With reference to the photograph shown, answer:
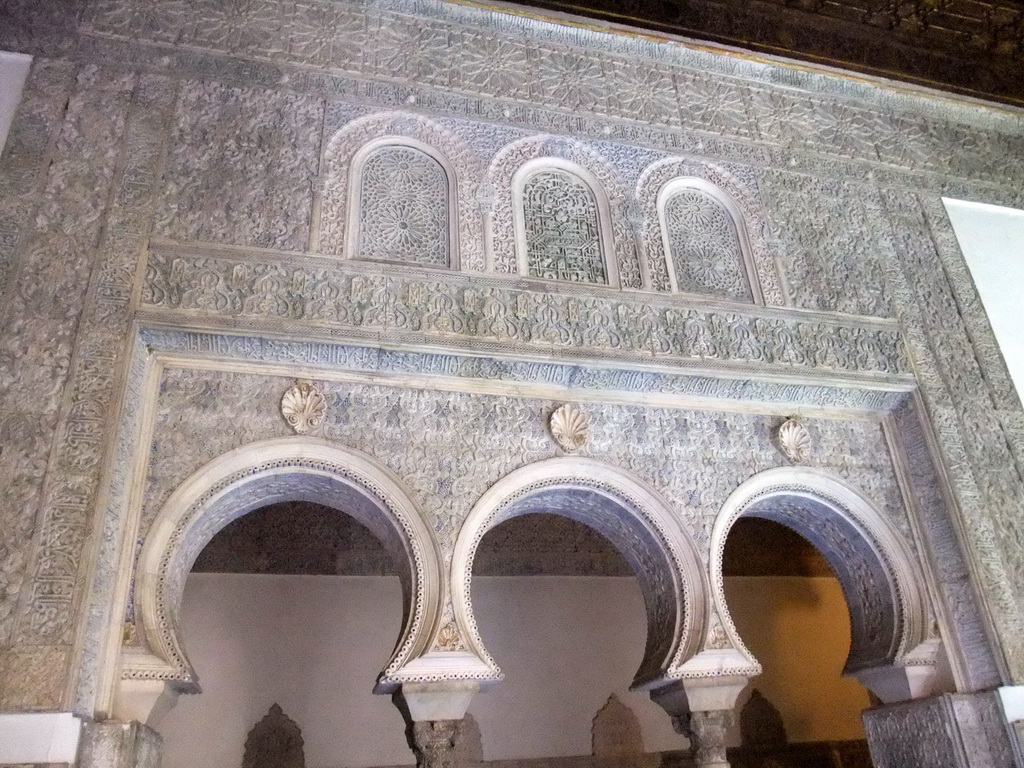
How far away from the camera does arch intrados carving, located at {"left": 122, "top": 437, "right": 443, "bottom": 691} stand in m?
2.99

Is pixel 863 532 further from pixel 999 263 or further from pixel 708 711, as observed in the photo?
pixel 999 263

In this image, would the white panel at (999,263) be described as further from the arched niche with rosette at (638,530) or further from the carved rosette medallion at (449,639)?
the carved rosette medallion at (449,639)

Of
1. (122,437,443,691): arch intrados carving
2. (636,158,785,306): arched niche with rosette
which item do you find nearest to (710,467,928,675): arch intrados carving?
(636,158,785,306): arched niche with rosette

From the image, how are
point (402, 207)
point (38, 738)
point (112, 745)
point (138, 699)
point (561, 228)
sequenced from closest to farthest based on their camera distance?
point (38, 738)
point (112, 745)
point (138, 699)
point (402, 207)
point (561, 228)

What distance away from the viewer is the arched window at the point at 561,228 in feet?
13.4

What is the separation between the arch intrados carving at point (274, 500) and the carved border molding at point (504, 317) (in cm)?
56

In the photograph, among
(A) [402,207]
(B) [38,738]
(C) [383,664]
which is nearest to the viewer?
(B) [38,738]

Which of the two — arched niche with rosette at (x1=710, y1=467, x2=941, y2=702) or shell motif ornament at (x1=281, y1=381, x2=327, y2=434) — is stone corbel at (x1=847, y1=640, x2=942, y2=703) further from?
shell motif ornament at (x1=281, y1=381, x2=327, y2=434)

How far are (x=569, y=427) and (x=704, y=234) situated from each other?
1.53 m

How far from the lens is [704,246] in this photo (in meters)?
4.43

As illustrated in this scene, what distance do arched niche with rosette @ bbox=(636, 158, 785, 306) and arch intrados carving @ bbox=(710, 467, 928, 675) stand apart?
3.25ft

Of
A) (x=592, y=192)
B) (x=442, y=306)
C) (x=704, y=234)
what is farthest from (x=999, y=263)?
(x=442, y=306)

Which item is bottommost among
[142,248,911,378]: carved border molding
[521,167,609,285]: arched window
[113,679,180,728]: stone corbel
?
[113,679,180,728]: stone corbel

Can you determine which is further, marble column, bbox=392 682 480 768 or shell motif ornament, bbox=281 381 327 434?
shell motif ornament, bbox=281 381 327 434
